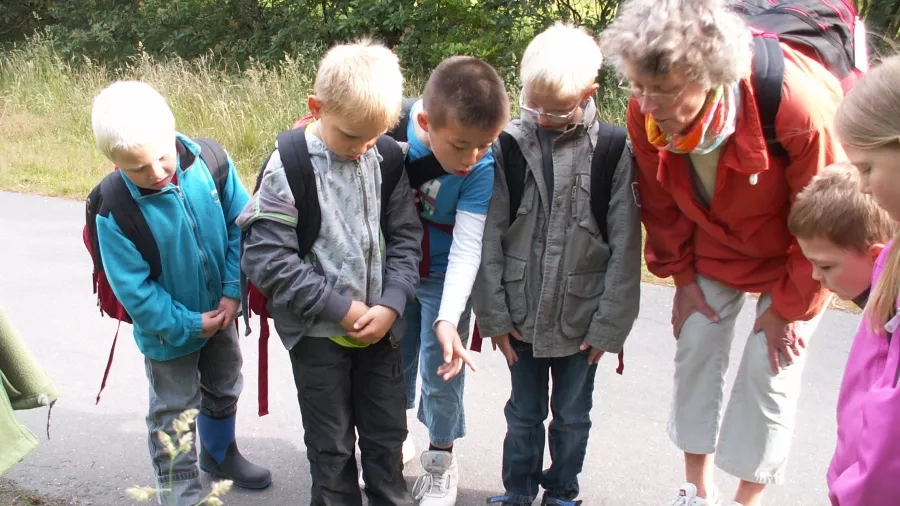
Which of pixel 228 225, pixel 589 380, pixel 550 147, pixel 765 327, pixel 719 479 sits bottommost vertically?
pixel 719 479

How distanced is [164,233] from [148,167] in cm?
23

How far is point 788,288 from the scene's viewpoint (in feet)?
8.68

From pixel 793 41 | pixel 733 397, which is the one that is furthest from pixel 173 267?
pixel 793 41

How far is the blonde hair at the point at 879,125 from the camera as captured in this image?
1.78 metres

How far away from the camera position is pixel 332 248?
2.66m

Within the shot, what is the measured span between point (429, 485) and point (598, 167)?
53.5 inches

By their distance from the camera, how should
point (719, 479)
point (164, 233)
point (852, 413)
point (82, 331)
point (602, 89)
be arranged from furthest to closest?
point (602, 89)
point (82, 331)
point (719, 479)
point (164, 233)
point (852, 413)

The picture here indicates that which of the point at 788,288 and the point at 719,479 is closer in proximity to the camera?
the point at 788,288

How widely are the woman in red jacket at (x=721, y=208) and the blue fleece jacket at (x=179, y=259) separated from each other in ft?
4.67

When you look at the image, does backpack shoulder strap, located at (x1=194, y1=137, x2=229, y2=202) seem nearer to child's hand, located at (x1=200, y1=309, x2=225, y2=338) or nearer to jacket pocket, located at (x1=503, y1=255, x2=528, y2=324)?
child's hand, located at (x1=200, y1=309, x2=225, y2=338)

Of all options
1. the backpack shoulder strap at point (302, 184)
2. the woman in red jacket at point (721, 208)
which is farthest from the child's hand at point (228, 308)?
the woman in red jacket at point (721, 208)

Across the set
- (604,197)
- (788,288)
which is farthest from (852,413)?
(604,197)

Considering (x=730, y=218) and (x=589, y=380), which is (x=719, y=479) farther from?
(x=730, y=218)

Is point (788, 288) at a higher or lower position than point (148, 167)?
lower
